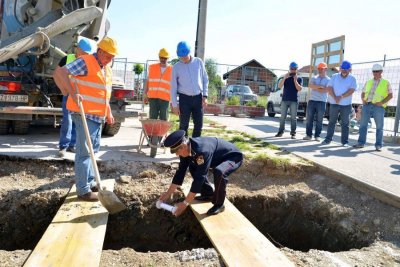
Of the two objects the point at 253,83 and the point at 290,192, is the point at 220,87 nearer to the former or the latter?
the point at 253,83

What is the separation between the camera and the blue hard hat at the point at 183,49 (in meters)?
5.90

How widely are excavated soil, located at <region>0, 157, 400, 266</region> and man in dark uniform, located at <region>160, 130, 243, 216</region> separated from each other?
2.34 feet

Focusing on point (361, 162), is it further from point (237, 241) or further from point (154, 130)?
point (237, 241)

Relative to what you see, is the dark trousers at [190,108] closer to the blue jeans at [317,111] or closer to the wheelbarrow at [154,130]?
the wheelbarrow at [154,130]

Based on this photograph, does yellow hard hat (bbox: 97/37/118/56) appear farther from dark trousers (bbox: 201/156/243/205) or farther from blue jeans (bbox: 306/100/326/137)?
blue jeans (bbox: 306/100/326/137)

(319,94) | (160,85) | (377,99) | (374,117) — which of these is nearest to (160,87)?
(160,85)

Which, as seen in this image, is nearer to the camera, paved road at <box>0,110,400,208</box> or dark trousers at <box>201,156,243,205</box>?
dark trousers at <box>201,156,243,205</box>

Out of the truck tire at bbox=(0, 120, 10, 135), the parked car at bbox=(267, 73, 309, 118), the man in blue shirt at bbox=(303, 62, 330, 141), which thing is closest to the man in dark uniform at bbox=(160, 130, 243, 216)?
the truck tire at bbox=(0, 120, 10, 135)

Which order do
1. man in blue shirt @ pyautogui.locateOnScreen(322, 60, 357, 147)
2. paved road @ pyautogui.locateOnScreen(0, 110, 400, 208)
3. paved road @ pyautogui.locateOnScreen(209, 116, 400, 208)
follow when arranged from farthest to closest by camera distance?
man in blue shirt @ pyautogui.locateOnScreen(322, 60, 357, 147), paved road @ pyautogui.locateOnScreen(0, 110, 400, 208), paved road @ pyautogui.locateOnScreen(209, 116, 400, 208)

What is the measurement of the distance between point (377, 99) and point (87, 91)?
653cm

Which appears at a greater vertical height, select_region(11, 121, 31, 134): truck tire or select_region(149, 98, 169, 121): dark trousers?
select_region(149, 98, 169, 121): dark trousers

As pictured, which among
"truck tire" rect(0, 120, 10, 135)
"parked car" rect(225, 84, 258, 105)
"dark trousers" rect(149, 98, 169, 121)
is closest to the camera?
"dark trousers" rect(149, 98, 169, 121)

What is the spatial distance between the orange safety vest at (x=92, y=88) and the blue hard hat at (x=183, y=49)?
5.44ft

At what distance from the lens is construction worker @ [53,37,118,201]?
13.8 ft
